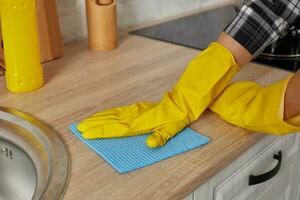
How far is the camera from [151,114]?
74 centimetres

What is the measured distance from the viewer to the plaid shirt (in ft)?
2.82

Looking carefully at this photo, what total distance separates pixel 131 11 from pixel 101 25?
0.29 m

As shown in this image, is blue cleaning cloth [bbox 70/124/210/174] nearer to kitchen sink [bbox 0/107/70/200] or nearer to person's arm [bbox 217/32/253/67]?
kitchen sink [bbox 0/107/70/200]

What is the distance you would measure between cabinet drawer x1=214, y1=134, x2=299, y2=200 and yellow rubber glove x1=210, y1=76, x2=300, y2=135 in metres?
0.09

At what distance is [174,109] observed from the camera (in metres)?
0.76

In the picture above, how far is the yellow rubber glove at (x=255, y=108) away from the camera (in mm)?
712

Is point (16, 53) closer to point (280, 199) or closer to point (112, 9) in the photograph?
point (112, 9)

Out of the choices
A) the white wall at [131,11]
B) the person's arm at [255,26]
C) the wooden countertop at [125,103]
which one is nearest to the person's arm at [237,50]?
the person's arm at [255,26]

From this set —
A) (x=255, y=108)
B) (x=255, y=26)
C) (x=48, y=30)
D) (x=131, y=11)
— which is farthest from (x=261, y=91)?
(x=131, y=11)

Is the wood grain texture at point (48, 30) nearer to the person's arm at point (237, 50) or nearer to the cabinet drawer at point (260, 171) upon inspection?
the person's arm at point (237, 50)

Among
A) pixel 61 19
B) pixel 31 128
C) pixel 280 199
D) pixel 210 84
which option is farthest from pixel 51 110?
pixel 280 199

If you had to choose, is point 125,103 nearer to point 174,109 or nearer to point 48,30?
point 174,109

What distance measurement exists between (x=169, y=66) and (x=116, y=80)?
15 cm

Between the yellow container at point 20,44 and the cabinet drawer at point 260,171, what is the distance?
44 cm
